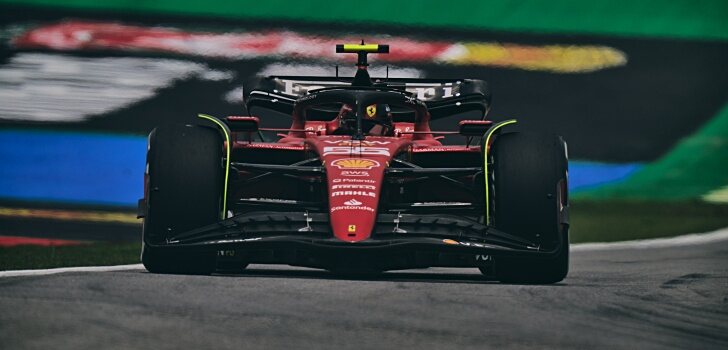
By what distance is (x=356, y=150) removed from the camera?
363 inches

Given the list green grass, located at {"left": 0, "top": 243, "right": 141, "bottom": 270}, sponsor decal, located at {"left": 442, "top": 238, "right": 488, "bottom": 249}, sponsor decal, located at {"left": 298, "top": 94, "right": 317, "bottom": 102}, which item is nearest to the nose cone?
sponsor decal, located at {"left": 442, "top": 238, "right": 488, "bottom": 249}

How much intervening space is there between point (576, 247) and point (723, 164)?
5.40 m

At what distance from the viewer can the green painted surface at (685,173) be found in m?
19.0

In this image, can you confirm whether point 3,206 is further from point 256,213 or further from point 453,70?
point 256,213

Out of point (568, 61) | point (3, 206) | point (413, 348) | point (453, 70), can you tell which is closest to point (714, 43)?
point (568, 61)

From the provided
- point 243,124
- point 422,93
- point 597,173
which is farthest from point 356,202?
point 597,173

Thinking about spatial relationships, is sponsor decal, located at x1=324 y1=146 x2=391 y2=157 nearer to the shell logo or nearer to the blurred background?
the shell logo

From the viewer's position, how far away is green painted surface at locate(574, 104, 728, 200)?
19.0 meters

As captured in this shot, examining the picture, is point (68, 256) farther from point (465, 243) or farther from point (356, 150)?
point (465, 243)

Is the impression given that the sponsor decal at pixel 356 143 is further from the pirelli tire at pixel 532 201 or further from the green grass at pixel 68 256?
the green grass at pixel 68 256

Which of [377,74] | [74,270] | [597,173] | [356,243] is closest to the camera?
[356,243]

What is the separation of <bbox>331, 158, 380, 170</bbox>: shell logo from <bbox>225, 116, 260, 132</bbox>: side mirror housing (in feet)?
2.46

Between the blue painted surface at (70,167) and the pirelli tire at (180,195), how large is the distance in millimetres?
9259

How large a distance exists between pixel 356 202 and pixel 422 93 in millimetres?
3616
